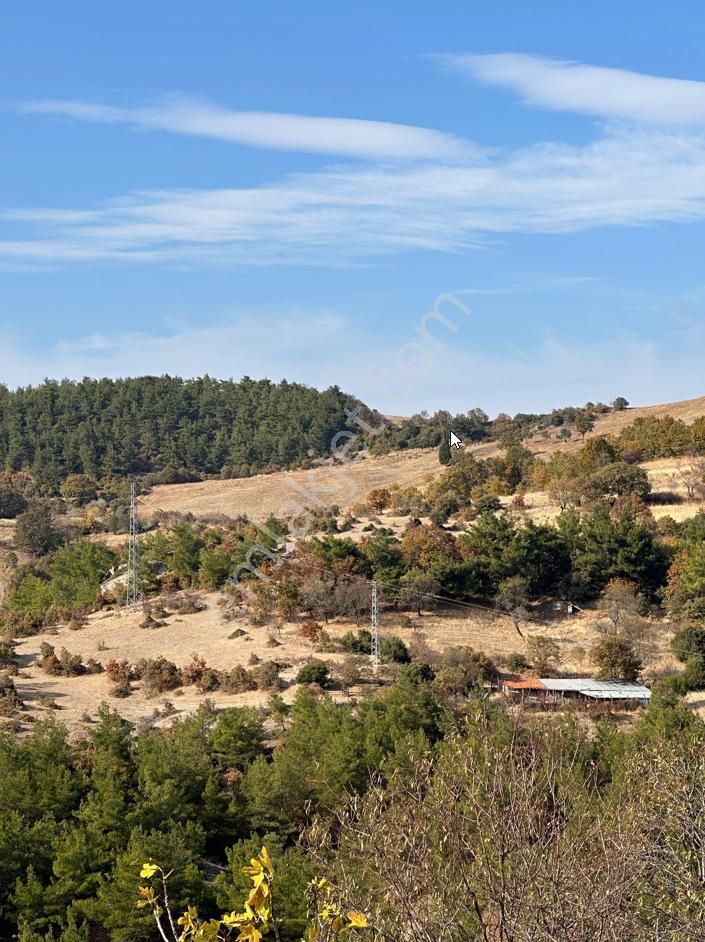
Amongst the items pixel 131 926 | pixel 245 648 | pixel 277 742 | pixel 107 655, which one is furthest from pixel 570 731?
pixel 107 655

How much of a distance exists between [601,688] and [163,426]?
6724cm

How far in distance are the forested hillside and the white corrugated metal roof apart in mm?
53570

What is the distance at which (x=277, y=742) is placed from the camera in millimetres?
32750

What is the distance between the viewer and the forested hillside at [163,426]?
92.0 metres

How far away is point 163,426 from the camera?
99.1 metres

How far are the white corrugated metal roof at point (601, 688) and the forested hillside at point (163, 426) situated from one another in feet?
176

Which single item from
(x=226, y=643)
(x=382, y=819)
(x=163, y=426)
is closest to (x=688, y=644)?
(x=226, y=643)

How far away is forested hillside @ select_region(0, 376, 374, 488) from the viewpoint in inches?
3622

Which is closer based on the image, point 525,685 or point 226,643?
point 525,685

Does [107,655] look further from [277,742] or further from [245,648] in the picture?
[277,742]

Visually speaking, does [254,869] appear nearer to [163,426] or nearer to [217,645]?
[217,645]

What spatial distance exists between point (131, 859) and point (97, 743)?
6.64m

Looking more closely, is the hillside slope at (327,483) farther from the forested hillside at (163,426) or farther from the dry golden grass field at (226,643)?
the dry golden grass field at (226,643)

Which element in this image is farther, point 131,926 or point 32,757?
point 32,757
